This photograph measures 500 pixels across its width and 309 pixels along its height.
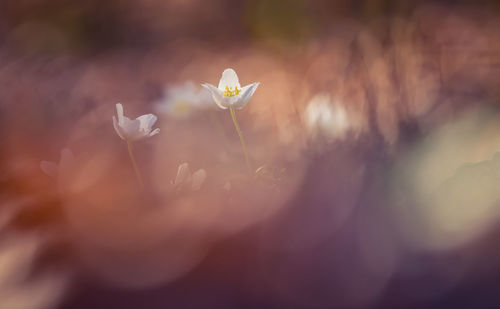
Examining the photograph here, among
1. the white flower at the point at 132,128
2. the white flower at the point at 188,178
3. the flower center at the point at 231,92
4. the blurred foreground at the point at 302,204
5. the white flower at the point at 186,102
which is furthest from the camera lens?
the white flower at the point at 186,102

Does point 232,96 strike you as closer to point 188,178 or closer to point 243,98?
point 243,98

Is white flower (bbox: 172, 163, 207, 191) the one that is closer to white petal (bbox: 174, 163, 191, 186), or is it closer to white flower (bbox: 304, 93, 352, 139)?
white petal (bbox: 174, 163, 191, 186)

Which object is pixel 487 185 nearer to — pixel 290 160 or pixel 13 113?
pixel 290 160

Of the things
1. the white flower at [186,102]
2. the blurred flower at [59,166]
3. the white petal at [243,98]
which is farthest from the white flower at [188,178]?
the white flower at [186,102]

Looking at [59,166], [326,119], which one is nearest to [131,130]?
[59,166]

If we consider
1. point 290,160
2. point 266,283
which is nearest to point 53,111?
point 290,160

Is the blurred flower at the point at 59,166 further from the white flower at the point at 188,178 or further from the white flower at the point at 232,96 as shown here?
the white flower at the point at 232,96

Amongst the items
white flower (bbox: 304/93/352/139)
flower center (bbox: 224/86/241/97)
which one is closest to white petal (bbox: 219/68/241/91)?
flower center (bbox: 224/86/241/97)
